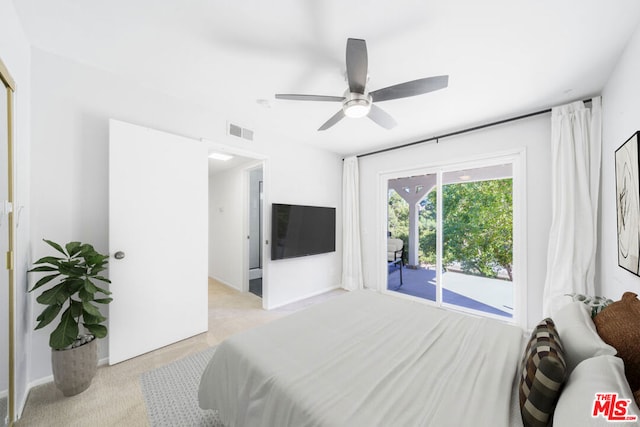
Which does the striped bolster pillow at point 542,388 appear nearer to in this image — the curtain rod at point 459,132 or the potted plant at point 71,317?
the potted plant at point 71,317

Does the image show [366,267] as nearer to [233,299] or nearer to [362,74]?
[233,299]

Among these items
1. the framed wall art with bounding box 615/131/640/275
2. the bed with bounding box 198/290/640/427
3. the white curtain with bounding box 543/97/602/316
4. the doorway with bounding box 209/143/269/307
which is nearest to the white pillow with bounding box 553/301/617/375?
the bed with bounding box 198/290/640/427

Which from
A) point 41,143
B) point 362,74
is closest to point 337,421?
point 362,74

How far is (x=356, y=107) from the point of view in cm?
182

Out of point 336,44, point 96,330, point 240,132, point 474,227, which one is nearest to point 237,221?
point 240,132

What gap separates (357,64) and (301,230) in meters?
2.55

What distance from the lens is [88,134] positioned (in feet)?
6.56

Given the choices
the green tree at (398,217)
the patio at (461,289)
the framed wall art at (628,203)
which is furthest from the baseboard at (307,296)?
the framed wall art at (628,203)

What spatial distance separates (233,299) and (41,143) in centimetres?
286

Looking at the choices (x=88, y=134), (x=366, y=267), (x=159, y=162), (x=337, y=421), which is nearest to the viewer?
(x=337, y=421)

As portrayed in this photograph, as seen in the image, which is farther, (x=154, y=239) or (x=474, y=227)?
(x=474, y=227)

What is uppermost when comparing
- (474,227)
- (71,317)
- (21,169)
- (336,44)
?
(336,44)

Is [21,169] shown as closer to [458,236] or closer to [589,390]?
[589,390]

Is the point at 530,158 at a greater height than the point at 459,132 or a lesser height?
lesser
